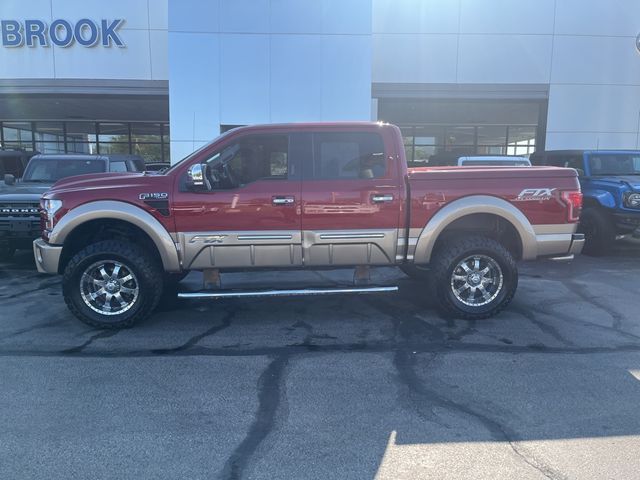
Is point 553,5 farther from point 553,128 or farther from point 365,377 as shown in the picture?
point 365,377

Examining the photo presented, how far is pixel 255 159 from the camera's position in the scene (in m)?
5.62

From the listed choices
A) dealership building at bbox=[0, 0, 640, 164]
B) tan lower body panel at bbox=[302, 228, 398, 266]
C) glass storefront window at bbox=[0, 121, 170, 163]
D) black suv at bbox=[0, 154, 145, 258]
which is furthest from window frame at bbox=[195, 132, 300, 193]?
glass storefront window at bbox=[0, 121, 170, 163]

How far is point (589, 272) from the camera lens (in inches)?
329

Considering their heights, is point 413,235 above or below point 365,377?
above

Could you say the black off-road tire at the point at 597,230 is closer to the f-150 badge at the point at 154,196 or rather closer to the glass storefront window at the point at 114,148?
the f-150 badge at the point at 154,196

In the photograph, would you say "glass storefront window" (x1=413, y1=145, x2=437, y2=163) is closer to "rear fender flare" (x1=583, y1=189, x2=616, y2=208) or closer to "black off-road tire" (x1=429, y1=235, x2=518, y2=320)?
"rear fender flare" (x1=583, y1=189, x2=616, y2=208)

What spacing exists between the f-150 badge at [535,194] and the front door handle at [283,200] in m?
2.52

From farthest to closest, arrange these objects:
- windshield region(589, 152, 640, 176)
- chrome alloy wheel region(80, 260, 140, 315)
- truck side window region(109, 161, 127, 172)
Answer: windshield region(589, 152, 640, 176), truck side window region(109, 161, 127, 172), chrome alloy wheel region(80, 260, 140, 315)

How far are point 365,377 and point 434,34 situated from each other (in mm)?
14285

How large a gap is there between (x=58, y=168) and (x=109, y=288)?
16.9ft

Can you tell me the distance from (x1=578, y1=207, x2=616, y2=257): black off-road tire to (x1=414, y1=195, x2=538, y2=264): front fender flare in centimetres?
448

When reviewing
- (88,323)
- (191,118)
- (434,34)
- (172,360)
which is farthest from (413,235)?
(434,34)

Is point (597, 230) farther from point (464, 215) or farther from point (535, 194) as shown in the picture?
point (464, 215)

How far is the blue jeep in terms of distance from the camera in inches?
356
